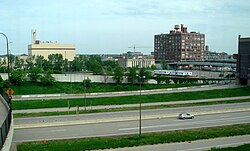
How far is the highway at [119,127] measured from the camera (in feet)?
91.9

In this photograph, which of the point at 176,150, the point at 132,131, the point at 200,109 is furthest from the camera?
the point at 200,109

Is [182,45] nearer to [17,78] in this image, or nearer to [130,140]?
[17,78]

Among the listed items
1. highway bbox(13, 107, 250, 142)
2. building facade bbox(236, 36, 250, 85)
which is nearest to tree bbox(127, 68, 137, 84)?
building facade bbox(236, 36, 250, 85)

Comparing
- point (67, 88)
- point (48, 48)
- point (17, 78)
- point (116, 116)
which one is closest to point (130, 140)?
point (116, 116)

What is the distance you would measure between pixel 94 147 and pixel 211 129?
11945mm

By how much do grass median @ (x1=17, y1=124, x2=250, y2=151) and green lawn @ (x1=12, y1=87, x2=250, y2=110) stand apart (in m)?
17.2

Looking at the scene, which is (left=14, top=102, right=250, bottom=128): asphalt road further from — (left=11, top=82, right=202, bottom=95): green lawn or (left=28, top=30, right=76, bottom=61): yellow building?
(left=28, top=30, right=76, bottom=61): yellow building

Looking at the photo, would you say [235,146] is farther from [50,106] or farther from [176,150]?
[50,106]

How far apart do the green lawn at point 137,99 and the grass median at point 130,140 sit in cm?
1719

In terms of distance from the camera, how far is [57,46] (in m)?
180

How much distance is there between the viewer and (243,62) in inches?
2776

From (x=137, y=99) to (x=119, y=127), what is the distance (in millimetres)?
19198

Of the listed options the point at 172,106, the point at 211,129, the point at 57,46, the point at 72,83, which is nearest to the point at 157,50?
the point at 57,46

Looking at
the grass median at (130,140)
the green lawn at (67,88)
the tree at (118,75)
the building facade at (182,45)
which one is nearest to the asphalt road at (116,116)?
the grass median at (130,140)
